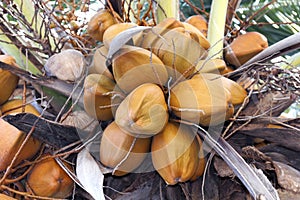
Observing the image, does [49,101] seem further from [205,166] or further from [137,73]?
[205,166]

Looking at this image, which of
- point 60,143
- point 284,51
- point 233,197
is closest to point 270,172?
point 233,197

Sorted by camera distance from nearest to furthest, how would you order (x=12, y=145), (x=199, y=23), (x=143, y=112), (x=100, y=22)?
(x=143, y=112)
(x=12, y=145)
(x=100, y=22)
(x=199, y=23)

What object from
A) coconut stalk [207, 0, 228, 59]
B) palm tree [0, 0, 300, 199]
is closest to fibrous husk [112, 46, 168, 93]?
palm tree [0, 0, 300, 199]

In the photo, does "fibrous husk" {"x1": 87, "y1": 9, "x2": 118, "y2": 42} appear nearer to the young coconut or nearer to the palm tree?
the palm tree

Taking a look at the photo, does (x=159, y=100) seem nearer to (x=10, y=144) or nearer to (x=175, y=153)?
(x=175, y=153)

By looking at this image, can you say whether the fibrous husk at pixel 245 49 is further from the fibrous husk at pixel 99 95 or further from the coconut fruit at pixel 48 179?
the coconut fruit at pixel 48 179

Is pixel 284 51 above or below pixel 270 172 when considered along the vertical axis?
above

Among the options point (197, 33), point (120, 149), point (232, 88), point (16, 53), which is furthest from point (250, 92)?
point (16, 53)
